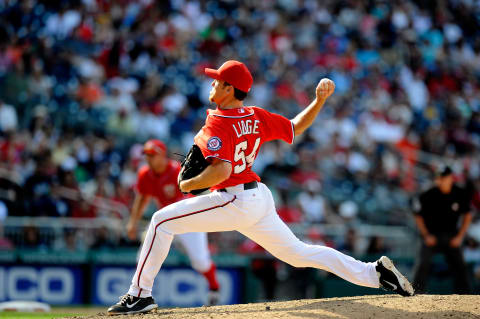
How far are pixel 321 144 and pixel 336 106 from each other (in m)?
1.66

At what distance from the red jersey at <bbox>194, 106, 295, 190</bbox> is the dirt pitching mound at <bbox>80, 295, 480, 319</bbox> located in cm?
107

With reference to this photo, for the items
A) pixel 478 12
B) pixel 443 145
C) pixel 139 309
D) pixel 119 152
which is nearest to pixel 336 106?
pixel 443 145

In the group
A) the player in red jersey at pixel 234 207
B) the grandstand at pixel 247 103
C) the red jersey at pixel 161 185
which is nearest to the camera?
the player in red jersey at pixel 234 207

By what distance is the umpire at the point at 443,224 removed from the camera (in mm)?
9352

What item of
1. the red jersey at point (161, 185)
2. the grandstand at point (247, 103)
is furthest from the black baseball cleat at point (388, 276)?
the grandstand at point (247, 103)

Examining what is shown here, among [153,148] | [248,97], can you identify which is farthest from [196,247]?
[248,97]

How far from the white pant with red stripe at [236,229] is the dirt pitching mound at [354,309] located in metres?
0.24

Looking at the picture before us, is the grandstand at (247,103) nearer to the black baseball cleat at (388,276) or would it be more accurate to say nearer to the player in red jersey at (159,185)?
the player in red jersey at (159,185)

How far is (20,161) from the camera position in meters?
13.2

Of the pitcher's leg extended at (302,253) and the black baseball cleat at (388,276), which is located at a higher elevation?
the pitcher's leg extended at (302,253)

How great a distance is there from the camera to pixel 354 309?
19.0ft

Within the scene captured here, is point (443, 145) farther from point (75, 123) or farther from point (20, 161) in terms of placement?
point (20, 161)

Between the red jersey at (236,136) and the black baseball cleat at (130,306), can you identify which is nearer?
the red jersey at (236,136)

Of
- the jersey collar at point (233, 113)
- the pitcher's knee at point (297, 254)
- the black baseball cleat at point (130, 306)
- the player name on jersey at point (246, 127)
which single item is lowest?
the black baseball cleat at point (130, 306)
